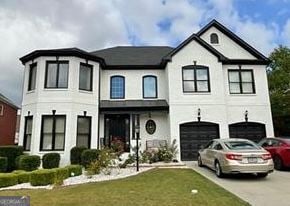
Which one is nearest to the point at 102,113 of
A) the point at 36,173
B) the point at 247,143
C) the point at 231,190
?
the point at 36,173

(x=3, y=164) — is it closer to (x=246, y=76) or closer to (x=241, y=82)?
(x=241, y=82)

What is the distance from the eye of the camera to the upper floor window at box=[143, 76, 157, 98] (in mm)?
20484

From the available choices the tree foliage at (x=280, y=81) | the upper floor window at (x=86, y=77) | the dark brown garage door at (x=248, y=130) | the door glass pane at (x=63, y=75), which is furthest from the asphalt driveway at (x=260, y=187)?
the tree foliage at (x=280, y=81)

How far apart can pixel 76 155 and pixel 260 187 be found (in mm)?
10057

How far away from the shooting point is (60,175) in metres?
11.7

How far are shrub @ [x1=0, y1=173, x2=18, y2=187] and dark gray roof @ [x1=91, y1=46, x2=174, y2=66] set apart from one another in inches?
436

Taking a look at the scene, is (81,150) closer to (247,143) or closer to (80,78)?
(80,78)

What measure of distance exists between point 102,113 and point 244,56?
36.9 ft

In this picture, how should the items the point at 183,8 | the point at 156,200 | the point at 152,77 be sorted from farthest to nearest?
the point at 152,77, the point at 183,8, the point at 156,200

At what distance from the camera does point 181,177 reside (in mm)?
11195

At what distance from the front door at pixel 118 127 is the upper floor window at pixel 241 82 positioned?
7743mm

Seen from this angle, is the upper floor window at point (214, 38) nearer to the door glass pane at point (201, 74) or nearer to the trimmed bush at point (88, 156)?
the door glass pane at point (201, 74)

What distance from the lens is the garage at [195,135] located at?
1864 cm

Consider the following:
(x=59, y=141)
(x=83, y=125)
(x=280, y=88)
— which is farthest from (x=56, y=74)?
(x=280, y=88)
